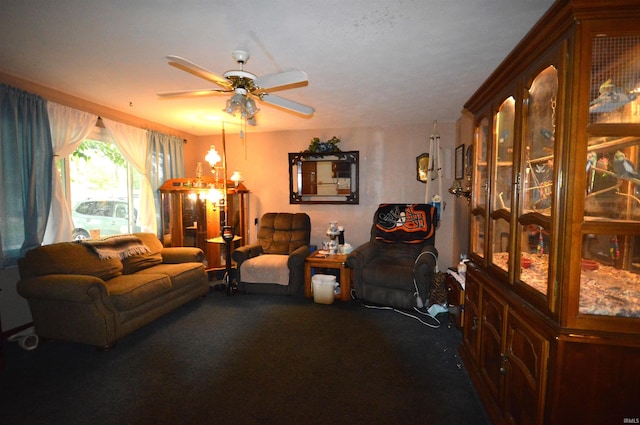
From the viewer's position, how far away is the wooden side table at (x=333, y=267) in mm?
3490

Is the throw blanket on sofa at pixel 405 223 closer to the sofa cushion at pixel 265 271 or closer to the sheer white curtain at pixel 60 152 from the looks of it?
the sofa cushion at pixel 265 271

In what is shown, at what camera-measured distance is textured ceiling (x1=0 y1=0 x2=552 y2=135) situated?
63.9 inches

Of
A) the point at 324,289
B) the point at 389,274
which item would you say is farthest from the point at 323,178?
the point at 389,274

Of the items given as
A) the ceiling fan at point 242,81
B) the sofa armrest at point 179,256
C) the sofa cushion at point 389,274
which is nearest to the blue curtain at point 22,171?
the sofa armrest at point 179,256

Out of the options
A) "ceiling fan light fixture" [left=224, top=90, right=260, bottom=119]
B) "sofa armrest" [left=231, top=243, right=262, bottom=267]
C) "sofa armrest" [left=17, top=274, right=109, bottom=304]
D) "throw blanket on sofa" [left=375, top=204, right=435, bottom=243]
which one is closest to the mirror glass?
"throw blanket on sofa" [left=375, top=204, right=435, bottom=243]

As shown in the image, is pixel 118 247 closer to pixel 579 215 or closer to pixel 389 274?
pixel 389 274

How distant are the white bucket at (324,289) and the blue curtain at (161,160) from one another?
2.48m

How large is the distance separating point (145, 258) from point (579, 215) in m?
3.80

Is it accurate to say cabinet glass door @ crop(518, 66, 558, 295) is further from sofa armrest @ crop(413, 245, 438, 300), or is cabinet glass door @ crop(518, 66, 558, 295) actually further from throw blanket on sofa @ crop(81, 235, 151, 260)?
throw blanket on sofa @ crop(81, 235, 151, 260)

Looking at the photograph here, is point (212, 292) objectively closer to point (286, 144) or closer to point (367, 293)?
point (367, 293)

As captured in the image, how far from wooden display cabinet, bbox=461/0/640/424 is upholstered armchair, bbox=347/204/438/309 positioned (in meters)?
1.66

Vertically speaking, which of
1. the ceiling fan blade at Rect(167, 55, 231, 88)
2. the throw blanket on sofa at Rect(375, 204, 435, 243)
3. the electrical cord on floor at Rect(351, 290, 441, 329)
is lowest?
the electrical cord on floor at Rect(351, 290, 441, 329)

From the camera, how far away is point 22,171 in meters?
2.65

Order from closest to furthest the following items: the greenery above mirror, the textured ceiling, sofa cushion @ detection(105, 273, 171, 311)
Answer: the textured ceiling < sofa cushion @ detection(105, 273, 171, 311) < the greenery above mirror
